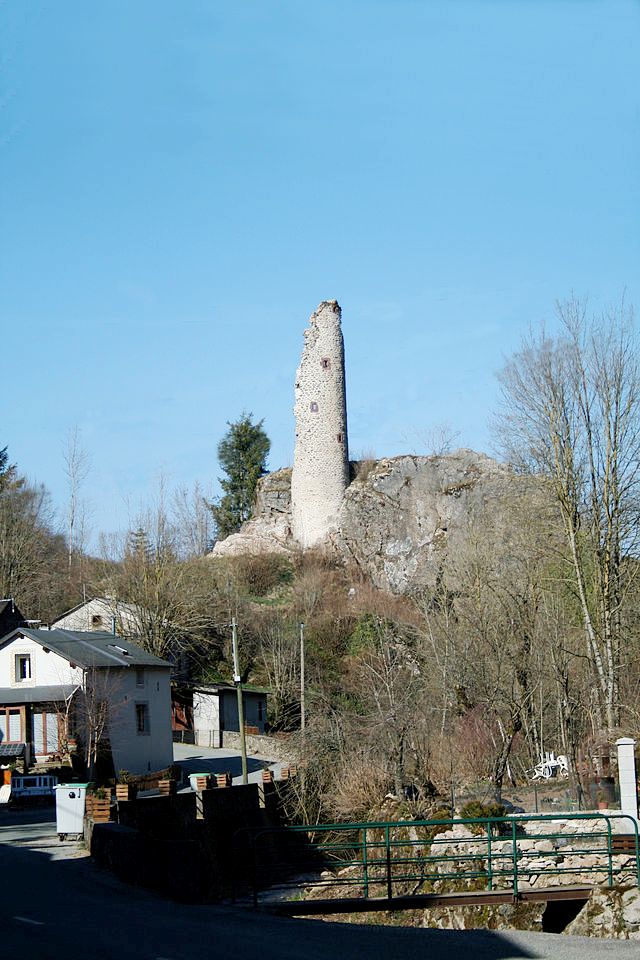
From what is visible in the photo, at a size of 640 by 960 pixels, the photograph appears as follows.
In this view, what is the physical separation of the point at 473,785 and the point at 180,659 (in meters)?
26.1

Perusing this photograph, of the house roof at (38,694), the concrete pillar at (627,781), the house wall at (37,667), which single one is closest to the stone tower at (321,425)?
the house wall at (37,667)

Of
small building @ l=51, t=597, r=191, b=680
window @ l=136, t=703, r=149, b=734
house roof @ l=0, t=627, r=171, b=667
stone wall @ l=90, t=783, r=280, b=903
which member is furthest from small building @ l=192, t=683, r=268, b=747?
stone wall @ l=90, t=783, r=280, b=903

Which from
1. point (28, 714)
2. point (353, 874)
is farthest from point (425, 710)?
point (28, 714)

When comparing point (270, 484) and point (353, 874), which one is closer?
point (353, 874)

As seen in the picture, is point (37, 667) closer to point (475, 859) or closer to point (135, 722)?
point (135, 722)

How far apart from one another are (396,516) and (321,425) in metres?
7.18

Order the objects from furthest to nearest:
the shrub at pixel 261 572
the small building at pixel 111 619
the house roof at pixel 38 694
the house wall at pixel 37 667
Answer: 1. the shrub at pixel 261 572
2. the small building at pixel 111 619
3. the house wall at pixel 37 667
4. the house roof at pixel 38 694

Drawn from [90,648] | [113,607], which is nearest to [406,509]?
[113,607]

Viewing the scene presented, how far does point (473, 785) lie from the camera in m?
27.8

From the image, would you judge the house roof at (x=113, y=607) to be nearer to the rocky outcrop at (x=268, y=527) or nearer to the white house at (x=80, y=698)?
the white house at (x=80, y=698)

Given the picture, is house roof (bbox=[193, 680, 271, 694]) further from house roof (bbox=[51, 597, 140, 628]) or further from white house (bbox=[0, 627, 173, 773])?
white house (bbox=[0, 627, 173, 773])

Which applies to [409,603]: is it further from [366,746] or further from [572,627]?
[366,746]

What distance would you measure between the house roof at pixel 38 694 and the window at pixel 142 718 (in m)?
3.22

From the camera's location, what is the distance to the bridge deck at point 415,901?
14.7 meters
